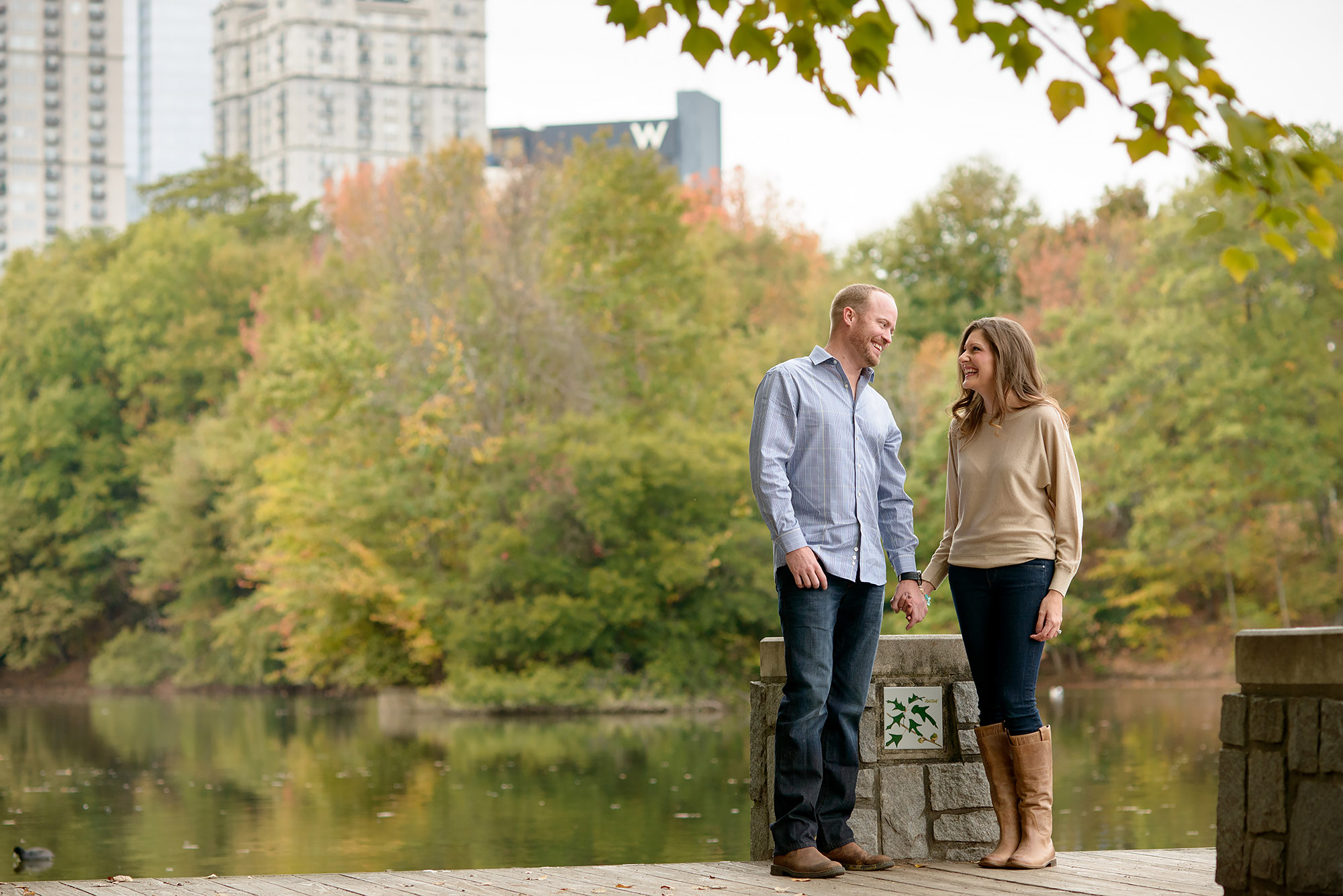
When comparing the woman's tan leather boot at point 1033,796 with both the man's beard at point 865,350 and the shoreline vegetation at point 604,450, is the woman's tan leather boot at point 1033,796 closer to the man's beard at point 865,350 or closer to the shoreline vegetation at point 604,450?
the man's beard at point 865,350

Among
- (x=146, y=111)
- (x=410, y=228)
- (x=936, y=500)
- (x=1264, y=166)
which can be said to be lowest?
(x=936, y=500)

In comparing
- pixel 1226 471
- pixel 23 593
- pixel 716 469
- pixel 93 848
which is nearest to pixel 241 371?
pixel 23 593

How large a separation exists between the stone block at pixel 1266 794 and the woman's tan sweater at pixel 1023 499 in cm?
98

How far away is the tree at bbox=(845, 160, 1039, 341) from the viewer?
122 feet

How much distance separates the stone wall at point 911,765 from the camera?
17.4ft

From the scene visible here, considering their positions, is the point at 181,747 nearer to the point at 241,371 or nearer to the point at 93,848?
the point at 93,848

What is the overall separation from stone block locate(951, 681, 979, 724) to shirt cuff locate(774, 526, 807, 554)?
101 centimetres

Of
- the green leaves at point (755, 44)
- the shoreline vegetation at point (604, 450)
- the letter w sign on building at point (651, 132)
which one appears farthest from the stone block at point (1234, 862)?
the letter w sign on building at point (651, 132)

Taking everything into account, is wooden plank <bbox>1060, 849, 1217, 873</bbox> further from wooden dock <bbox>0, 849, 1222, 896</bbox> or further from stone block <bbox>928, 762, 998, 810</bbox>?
stone block <bbox>928, 762, 998, 810</bbox>

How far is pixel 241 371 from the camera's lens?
39375 millimetres

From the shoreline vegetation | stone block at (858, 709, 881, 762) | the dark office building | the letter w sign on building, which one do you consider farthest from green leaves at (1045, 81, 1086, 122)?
the letter w sign on building

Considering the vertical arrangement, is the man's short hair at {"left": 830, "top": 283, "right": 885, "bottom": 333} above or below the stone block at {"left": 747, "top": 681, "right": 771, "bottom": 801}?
above

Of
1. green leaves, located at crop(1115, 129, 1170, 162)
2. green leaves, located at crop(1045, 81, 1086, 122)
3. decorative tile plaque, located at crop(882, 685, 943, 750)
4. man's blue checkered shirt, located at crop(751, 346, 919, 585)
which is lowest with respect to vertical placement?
decorative tile plaque, located at crop(882, 685, 943, 750)

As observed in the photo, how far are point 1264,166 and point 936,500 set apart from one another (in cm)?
2714
